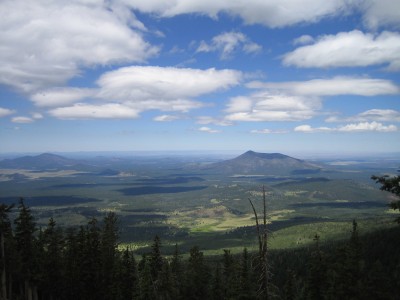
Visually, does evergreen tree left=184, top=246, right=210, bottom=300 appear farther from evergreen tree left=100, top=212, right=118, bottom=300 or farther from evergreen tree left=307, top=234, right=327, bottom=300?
evergreen tree left=307, top=234, right=327, bottom=300

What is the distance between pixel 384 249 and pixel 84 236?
126615mm

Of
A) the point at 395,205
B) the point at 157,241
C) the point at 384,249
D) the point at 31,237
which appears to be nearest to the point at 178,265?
the point at 157,241

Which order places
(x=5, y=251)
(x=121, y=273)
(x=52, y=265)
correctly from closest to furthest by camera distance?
(x=5, y=251)
(x=52, y=265)
(x=121, y=273)

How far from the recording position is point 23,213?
2105 inches

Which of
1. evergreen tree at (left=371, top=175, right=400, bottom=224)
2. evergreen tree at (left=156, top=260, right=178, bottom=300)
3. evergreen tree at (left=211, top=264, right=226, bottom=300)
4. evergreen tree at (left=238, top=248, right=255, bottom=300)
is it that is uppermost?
evergreen tree at (left=371, top=175, right=400, bottom=224)

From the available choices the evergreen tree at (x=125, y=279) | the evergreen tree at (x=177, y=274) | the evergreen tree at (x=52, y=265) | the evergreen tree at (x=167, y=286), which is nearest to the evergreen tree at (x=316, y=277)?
the evergreen tree at (x=167, y=286)

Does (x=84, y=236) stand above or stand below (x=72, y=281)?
above

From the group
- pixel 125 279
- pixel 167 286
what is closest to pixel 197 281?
pixel 167 286

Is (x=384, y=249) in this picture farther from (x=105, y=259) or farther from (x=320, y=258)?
(x=105, y=259)

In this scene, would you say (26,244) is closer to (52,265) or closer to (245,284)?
(52,265)

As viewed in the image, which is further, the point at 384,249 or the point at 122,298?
the point at 384,249

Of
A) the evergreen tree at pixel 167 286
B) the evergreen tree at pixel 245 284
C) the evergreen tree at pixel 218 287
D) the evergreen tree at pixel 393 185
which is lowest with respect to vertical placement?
the evergreen tree at pixel 218 287

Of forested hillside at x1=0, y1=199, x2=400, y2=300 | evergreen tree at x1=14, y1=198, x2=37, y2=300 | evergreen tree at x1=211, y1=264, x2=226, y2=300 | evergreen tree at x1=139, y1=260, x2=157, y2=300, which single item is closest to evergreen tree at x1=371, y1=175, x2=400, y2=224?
forested hillside at x1=0, y1=199, x2=400, y2=300

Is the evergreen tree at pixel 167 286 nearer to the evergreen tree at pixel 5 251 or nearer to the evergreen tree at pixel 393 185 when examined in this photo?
the evergreen tree at pixel 5 251
